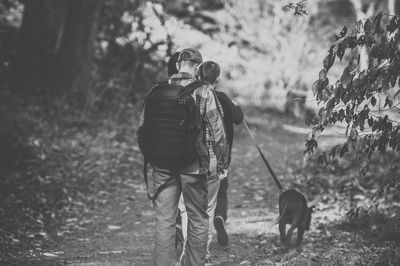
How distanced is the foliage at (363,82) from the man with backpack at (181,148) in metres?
0.98

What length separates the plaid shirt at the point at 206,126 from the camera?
4.53 meters

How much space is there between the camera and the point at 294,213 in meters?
5.88

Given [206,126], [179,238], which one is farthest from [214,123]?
[179,238]

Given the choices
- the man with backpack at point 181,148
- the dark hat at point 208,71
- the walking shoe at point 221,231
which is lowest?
the walking shoe at point 221,231

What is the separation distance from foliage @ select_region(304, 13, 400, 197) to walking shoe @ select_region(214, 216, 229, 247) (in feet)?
5.82

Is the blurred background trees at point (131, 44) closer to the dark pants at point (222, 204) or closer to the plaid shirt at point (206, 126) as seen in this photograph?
the dark pants at point (222, 204)

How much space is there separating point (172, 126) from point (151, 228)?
3.25 metres

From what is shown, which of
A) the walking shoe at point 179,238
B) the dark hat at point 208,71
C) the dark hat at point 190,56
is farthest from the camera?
the dark hat at point 208,71

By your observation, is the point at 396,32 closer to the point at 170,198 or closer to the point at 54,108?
the point at 170,198

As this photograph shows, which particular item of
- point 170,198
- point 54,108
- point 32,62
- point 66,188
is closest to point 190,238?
point 170,198

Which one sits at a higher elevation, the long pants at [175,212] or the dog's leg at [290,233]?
the long pants at [175,212]

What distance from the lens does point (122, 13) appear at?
14.9 m

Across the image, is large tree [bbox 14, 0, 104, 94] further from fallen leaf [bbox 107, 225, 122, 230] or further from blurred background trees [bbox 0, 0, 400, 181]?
fallen leaf [bbox 107, 225, 122, 230]

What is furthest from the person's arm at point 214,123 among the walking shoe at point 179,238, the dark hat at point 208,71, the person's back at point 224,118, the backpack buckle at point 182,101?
the walking shoe at point 179,238
